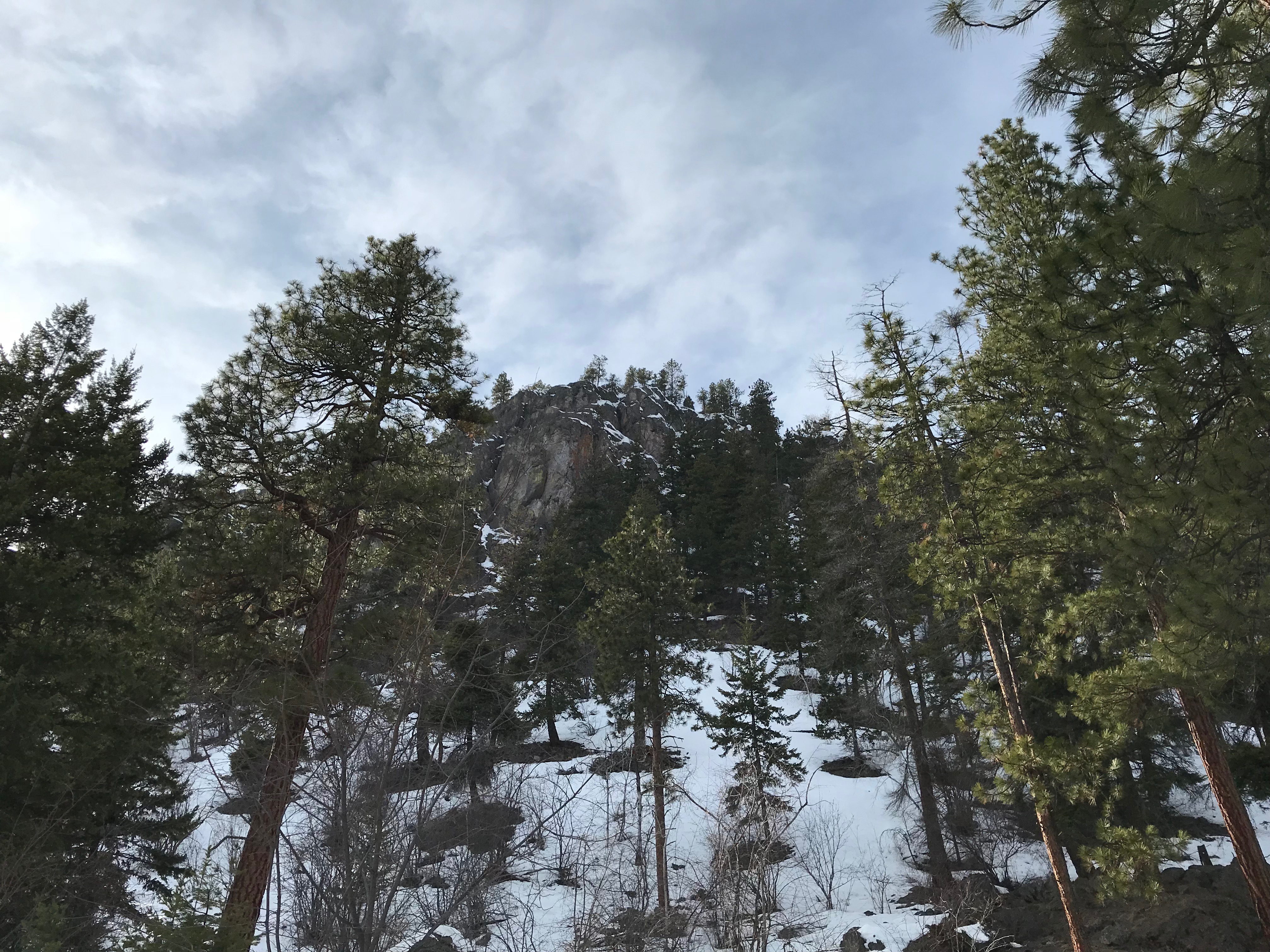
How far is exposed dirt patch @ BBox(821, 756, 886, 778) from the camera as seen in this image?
23.6 metres

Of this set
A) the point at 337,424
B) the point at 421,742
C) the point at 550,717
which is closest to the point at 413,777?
the point at 421,742

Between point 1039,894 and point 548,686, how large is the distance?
1714 cm

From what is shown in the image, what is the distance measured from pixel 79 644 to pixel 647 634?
41.1ft

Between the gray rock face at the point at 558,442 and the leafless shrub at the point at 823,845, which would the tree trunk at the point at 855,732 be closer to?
the leafless shrub at the point at 823,845

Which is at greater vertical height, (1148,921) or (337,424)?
(337,424)

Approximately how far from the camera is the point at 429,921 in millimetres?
6219

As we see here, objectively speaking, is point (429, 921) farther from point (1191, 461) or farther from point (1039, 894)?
point (1039, 894)

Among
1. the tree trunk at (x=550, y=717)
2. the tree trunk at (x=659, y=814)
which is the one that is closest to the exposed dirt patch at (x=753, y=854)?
the tree trunk at (x=659, y=814)

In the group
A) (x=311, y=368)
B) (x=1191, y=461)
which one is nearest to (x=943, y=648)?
(x=1191, y=461)

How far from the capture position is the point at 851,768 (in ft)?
79.4

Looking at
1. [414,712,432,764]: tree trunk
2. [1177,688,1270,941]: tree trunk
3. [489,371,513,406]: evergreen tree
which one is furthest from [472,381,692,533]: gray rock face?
[414,712,432,764]: tree trunk

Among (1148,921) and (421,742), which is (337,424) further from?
(1148,921)

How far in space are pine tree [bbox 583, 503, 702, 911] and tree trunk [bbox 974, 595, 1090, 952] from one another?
984 centimetres

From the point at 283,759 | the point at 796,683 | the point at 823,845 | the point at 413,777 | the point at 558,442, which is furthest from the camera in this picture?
the point at 558,442
